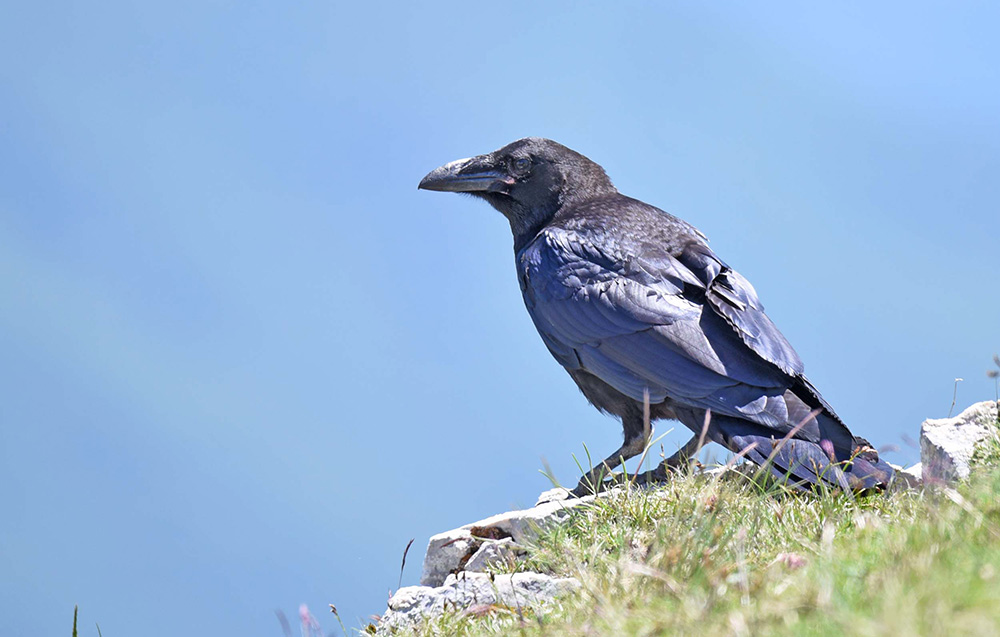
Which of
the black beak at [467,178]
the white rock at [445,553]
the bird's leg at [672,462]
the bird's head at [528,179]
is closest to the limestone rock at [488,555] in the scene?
the white rock at [445,553]

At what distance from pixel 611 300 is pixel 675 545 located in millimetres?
2730

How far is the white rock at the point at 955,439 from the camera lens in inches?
171

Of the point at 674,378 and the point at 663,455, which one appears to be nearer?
the point at 663,455

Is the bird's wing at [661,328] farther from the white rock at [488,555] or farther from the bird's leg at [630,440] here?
the white rock at [488,555]

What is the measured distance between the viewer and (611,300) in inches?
218

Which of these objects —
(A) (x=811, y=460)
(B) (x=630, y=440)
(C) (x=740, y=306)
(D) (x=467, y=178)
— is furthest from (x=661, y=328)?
(D) (x=467, y=178)

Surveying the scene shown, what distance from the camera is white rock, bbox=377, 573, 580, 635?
3430 millimetres

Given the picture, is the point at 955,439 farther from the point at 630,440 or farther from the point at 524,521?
the point at 524,521

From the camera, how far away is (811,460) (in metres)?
4.54

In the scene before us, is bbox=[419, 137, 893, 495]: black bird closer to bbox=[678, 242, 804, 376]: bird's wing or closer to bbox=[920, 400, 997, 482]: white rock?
bbox=[678, 242, 804, 376]: bird's wing

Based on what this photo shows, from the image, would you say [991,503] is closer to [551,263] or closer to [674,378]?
[674,378]

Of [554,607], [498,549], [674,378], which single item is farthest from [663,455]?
[554,607]

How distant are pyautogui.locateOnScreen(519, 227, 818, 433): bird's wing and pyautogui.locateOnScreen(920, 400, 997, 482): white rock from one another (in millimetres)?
667

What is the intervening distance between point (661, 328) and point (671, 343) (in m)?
0.11
